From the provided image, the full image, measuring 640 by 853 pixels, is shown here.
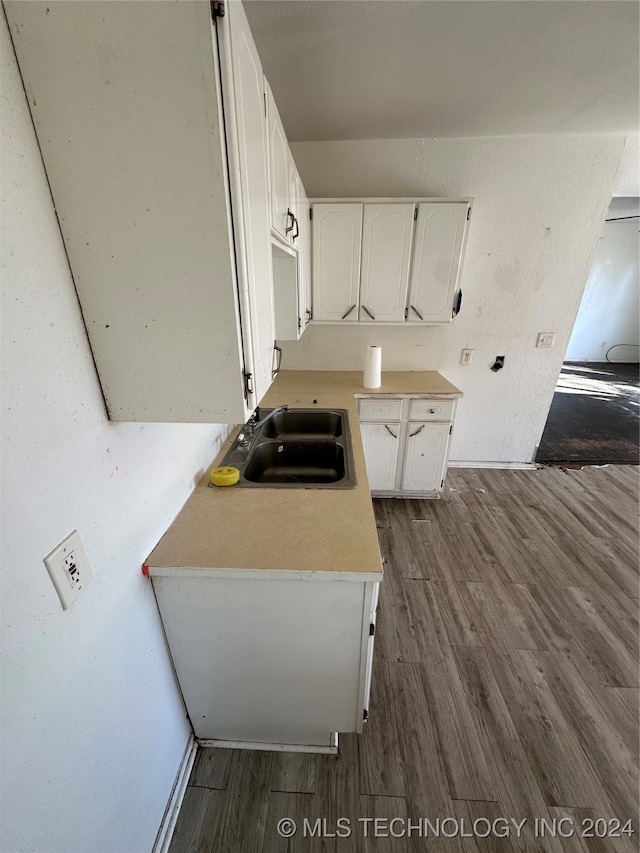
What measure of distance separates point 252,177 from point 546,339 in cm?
274

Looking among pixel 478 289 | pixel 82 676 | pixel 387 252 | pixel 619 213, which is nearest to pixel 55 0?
pixel 82 676

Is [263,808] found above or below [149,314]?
below

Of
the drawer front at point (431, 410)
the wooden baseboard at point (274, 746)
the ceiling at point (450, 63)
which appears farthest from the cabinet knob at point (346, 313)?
the wooden baseboard at point (274, 746)

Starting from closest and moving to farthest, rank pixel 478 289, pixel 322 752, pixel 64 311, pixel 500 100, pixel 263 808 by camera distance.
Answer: pixel 64 311, pixel 263 808, pixel 322 752, pixel 500 100, pixel 478 289

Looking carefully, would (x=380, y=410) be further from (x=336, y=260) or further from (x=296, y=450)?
(x=336, y=260)

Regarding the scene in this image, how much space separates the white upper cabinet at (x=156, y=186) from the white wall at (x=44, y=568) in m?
0.05

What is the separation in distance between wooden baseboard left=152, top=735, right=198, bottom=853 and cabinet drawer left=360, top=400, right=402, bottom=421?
1.84 metres

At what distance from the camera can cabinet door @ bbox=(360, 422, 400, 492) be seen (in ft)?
7.93

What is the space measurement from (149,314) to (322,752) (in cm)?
154

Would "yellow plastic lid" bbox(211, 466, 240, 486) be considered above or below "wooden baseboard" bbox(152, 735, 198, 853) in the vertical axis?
above

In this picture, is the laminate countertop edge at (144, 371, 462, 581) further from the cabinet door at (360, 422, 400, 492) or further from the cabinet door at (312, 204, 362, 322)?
the cabinet door at (312, 204, 362, 322)

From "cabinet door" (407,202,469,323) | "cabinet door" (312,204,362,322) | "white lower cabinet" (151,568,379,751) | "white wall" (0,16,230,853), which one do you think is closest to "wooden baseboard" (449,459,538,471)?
"cabinet door" (407,202,469,323)

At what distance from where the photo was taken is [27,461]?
574 millimetres

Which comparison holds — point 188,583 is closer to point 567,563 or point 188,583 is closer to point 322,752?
point 322,752
